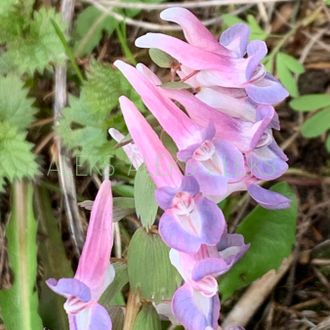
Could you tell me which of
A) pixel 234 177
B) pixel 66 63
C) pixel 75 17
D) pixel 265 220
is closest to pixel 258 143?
pixel 234 177

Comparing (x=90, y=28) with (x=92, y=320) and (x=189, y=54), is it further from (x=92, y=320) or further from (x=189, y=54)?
(x=92, y=320)

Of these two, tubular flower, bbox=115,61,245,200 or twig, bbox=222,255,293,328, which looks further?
twig, bbox=222,255,293,328

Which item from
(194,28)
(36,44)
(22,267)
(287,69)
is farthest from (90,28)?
(194,28)

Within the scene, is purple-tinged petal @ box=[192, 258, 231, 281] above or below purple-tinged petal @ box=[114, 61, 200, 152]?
below

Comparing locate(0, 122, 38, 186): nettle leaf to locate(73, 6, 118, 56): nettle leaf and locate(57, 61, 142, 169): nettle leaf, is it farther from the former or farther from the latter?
locate(73, 6, 118, 56): nettle leaf

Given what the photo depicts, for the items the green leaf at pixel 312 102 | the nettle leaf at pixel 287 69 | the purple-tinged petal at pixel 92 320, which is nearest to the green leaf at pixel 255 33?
the nettle leaf at pixel 287 69

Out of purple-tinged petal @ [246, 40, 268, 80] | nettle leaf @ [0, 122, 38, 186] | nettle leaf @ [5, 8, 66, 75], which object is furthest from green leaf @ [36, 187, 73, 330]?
purple-tinged petal @ [246, 40, 268, 80]
